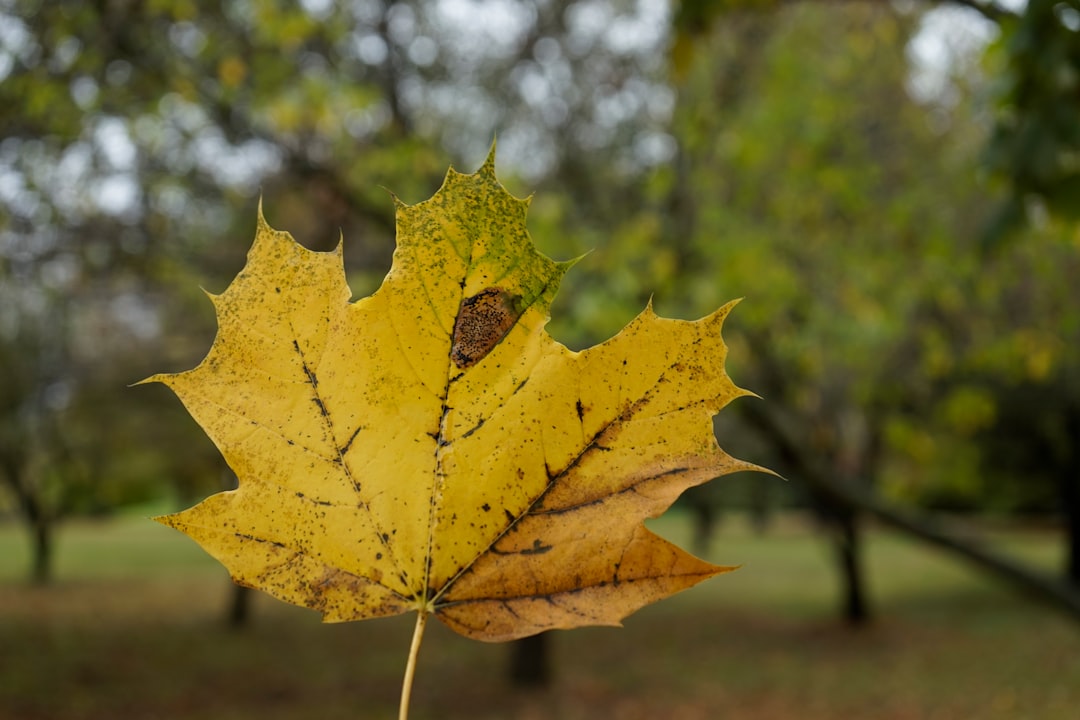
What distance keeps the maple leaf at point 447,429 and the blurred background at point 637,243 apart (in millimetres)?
2462

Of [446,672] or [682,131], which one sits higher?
[682,131]

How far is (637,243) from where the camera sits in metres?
6.55

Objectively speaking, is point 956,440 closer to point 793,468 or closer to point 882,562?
point 882,562

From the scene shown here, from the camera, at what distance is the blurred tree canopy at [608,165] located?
6.69m

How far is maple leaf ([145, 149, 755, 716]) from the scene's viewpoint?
0.61 m

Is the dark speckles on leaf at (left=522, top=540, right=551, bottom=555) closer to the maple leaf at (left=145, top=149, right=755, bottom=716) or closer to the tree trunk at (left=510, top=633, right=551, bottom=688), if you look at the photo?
the maple leaf at (left=145, top=149, right=755, bottom=716)

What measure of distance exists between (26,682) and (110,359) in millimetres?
5272

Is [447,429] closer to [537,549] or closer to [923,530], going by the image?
[537,549]

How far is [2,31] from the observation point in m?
6.75

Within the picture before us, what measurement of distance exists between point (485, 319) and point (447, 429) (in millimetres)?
84

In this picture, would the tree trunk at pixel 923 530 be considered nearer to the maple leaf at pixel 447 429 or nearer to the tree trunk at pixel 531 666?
the maple leaf at pixel 447 429

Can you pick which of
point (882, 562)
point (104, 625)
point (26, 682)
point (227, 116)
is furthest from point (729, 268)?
point (882, 562)

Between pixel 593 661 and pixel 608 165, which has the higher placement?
pixel 608 165

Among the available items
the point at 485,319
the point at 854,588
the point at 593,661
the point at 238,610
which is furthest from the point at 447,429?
the point at 238,610
